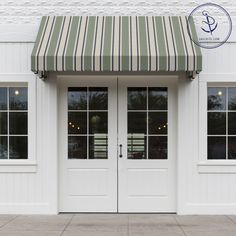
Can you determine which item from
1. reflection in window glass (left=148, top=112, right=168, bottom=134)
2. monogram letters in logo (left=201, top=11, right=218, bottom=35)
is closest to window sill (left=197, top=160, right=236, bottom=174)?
reflection in window glass (left=148, top=112, right=168, bottom=134)

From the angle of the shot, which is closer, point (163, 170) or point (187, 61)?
point (187, 61)

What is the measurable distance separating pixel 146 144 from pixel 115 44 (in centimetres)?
201

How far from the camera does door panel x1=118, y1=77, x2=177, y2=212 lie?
26.5 feet

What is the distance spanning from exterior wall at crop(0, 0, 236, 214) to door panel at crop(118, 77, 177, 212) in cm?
28

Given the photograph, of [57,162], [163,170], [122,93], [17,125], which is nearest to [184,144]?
[163,170]

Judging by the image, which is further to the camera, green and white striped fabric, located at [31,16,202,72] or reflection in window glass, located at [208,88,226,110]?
reflection in window glass, located at [208,88,226,110]

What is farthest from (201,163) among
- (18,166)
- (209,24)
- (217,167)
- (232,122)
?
(18,166)

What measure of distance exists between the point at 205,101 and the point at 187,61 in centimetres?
128

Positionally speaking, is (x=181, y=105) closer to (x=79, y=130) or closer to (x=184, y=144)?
(x=184, y=144)

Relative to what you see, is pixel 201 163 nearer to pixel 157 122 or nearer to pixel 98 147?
pixel 157 122

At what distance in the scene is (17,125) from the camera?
812 centimetres

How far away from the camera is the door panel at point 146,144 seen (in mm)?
8070
